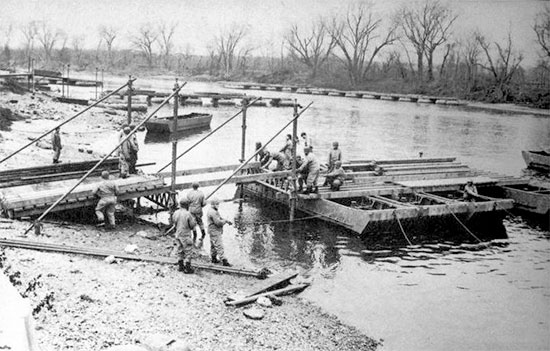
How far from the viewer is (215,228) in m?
11.2

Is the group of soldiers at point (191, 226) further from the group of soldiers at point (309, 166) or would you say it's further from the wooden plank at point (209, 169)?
the group of soldiers at point (309, 166)

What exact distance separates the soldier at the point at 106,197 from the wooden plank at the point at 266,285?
15.0ft

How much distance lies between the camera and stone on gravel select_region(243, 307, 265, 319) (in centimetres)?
892

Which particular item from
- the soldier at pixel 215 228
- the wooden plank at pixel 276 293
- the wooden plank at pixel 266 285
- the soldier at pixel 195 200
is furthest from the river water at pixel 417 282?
the soldier at pixel 195 200

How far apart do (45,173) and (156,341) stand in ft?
32.1

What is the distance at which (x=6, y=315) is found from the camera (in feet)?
14.5

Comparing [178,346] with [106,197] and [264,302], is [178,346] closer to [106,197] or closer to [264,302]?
[264,302]

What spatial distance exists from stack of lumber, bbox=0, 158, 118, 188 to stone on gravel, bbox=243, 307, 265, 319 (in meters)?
8.15

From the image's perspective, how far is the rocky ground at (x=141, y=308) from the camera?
25.0ft

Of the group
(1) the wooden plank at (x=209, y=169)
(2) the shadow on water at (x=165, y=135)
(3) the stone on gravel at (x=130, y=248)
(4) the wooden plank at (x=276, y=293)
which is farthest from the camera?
(2) the shadow on water at (x=165, y=135)

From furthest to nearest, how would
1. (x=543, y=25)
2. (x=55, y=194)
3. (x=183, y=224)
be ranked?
(x=543, y=25) < (x=55, y=194) < (x=183, y=224)

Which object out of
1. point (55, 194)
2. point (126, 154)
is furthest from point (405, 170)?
point (55, 194)

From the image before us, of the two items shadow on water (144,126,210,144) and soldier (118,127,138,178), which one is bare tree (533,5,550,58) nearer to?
soldier (118,127,138,178)

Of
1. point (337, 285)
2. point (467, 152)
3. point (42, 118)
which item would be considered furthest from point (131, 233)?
point (467, 152)
